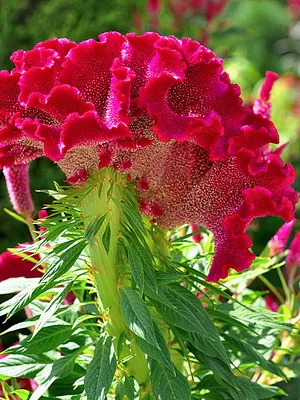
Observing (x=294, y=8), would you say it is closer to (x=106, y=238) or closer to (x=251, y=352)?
(x=251, y=352)

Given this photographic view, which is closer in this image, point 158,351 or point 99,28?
point 158,351

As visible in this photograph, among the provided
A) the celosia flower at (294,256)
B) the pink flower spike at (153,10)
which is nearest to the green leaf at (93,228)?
the celosia flower at (294,256)

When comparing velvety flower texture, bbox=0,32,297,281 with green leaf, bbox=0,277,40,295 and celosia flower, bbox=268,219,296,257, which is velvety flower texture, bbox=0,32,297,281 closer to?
green leaf, bbox=0,277,40,295

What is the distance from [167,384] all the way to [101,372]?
9cm

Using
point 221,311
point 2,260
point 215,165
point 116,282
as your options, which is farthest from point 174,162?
point 2,260

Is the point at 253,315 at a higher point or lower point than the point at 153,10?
lower

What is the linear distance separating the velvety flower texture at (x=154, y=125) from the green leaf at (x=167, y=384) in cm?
13

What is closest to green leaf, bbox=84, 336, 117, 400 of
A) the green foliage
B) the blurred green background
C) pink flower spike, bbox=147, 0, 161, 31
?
the green foliage

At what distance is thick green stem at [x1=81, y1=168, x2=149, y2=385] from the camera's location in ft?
2.86

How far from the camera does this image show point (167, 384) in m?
0.87

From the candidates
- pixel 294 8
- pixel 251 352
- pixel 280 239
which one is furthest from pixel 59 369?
pixel 294 8

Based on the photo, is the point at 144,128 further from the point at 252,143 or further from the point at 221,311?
the point at 221,311

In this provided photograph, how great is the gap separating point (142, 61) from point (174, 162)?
141 millimetres

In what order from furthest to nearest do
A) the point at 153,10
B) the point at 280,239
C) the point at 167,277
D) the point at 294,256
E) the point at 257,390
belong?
1. the point at 153,10
2. the point at 294,256
3. the point at 280,239
4. the point at 257,390
5. the point at 167,277
